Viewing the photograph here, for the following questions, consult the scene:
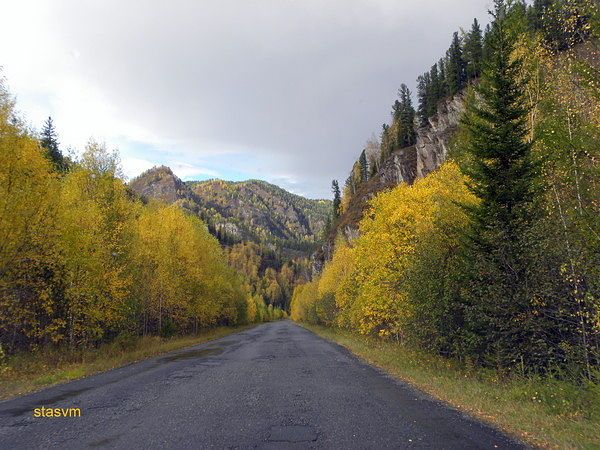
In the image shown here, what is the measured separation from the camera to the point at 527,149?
15.3 meters

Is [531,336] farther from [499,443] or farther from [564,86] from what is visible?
[564,86]

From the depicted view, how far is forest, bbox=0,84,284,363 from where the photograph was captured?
16.4 metres

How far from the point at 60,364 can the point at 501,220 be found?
20028 mm

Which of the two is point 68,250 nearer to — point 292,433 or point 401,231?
point 292,433

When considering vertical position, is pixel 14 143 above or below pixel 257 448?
above

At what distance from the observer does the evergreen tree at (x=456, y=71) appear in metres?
79.2

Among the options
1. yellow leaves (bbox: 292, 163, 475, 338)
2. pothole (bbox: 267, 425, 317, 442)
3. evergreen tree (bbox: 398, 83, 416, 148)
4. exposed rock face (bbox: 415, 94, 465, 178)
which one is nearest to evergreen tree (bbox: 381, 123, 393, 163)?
evergreen tree (bbox: 398, 83, 416, 148)

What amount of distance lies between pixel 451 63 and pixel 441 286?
77.4 meters

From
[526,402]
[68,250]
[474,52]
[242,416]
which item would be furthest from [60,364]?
[474,52]

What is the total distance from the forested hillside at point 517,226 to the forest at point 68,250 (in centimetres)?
1575

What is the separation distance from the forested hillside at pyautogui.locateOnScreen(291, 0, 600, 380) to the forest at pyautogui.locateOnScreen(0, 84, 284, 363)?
15.7 meters

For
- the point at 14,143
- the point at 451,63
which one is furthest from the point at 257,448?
the point at 451,63

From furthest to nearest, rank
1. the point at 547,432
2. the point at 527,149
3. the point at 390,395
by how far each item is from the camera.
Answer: the point at 527,149 → the point at 390,395 → the point at 547,432

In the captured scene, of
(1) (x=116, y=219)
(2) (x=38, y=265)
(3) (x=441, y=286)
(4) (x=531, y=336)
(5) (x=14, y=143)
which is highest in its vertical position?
(5) (x=14, y=143)
